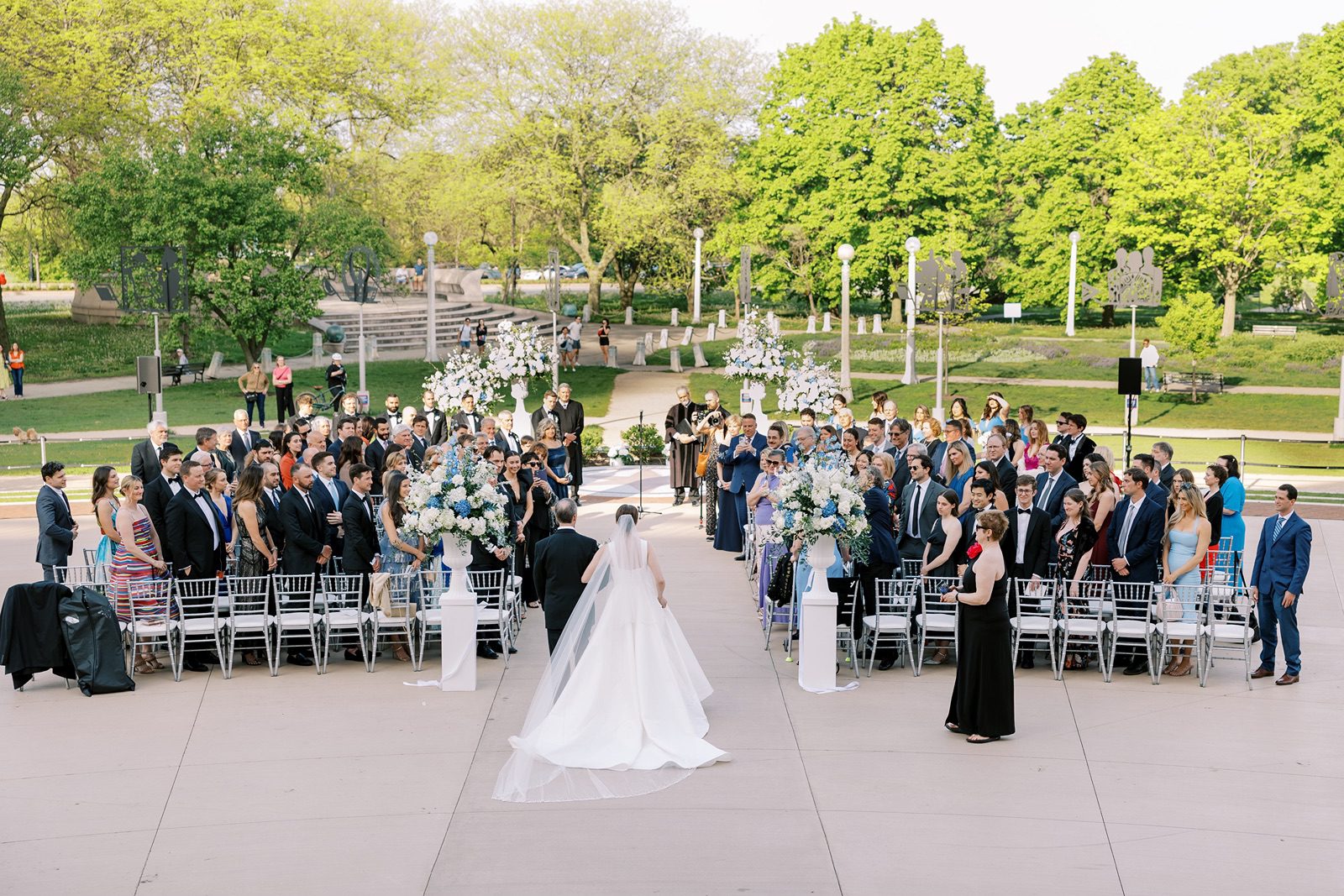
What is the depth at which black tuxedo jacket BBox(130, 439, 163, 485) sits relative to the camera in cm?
1598

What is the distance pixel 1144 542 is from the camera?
1186 centimetres

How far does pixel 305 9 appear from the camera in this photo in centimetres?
4666

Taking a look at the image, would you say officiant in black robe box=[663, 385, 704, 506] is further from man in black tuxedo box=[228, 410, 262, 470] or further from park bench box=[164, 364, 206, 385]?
park bench box=[164, 364, 206, 385]

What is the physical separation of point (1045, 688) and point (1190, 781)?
7.58ft

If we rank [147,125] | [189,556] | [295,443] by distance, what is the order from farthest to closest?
[147,125] → [295,443] → [189,556]

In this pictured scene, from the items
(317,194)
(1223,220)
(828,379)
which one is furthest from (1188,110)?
(828,379)

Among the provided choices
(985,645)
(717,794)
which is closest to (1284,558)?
(985,645)

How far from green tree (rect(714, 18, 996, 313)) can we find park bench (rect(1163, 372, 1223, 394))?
12.3 m

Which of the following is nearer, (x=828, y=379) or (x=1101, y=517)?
(x=1101, y=517)

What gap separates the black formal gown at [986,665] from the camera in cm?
988

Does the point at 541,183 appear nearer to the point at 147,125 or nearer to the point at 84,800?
the point at 147,125

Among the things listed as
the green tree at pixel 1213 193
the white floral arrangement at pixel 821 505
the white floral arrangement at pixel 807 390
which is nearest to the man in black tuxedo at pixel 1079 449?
the white floral arrangement at pixel 807 390

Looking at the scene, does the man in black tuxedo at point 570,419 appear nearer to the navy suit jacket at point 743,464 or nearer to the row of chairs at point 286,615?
the navy suit jacket at point 743,464

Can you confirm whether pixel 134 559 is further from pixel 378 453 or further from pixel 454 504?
pixel 378 453
